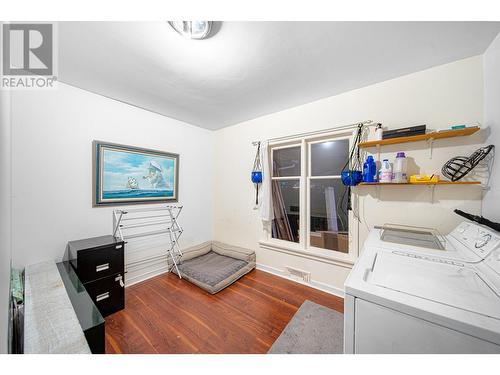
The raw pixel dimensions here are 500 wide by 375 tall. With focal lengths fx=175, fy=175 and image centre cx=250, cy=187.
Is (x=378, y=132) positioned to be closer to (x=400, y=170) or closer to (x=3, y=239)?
(x=400, y=170)

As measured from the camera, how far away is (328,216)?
2395mm

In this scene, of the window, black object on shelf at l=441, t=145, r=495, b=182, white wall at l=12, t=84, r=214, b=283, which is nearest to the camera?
black object on shelf at l=441, t=145, r=495, b=182

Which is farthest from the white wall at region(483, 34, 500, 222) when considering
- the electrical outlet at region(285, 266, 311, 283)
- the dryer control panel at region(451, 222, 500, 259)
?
the electrical outlet at region(285, 266, 311, 283)

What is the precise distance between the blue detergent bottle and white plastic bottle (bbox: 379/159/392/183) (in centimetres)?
8

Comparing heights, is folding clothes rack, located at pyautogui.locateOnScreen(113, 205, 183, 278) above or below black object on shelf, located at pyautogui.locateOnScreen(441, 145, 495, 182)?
below

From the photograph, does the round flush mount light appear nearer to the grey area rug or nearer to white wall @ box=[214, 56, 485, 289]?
white wall @ box=[214, 56, 485, 289]

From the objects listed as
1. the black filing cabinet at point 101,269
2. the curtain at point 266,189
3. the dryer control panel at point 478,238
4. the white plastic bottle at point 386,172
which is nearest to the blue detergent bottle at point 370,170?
the white plastic bottle at point 386,172

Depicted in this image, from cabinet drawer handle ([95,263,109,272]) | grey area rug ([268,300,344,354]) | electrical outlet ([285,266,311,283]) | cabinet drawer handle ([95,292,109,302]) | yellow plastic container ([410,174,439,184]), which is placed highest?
yellow plastic container ([410,174,439,184])

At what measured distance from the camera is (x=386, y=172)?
5.59 ft

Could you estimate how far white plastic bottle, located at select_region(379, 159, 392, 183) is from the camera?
1.70m

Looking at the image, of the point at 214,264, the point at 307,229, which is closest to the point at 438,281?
the point at 307,229

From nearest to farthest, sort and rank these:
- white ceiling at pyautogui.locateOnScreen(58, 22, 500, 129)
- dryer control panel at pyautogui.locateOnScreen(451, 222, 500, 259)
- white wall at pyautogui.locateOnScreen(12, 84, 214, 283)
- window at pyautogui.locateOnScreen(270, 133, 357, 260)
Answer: dryer control panel at pyautogui.locateOnScreen(451, 222, 500, 259), white ceiling at pyautogui.locateOnScreen(58, 22, 500, 129), white wall at pyautogui.locateOnScreen(12, 84, 214, 283), window at pyautogui.locateOnScreen(270, 133, 357, 260)
